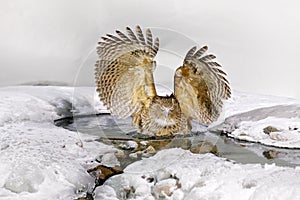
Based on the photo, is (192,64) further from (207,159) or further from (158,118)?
(207,159)

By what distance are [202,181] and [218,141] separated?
2.09m

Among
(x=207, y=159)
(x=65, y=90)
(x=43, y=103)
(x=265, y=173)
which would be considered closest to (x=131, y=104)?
(x=207, y=159)

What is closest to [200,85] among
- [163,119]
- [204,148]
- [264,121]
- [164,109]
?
[164,109]

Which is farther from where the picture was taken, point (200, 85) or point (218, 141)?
point (218, 141)

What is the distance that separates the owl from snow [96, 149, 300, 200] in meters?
1.03

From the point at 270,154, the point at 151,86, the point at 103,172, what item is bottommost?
the point at 103,172

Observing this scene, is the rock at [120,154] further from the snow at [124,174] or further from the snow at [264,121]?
the snow at [264,121]

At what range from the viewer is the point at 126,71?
5.73 meters

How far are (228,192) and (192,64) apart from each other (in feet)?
6.19

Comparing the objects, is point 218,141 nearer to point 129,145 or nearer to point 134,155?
point 129,145

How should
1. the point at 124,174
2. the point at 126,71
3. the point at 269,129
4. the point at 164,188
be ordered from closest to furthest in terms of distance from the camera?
the point at 164,188 < the point at 124,174 < the point at 126,71 < the point at 269,129

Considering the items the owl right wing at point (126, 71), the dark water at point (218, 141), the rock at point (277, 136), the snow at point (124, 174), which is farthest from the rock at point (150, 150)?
the rock at point (277, 136)

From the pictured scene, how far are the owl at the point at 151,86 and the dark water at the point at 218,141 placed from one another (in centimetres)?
29

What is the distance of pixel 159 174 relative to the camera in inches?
180
